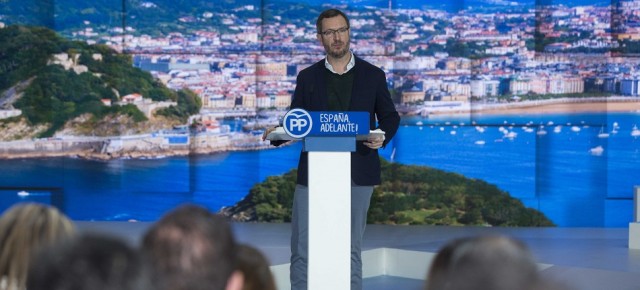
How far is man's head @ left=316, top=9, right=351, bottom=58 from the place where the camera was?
504 cm

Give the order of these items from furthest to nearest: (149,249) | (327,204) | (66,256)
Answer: (327,204) → (149,249) → (66,256)

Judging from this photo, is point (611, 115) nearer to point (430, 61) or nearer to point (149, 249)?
point (430, 61)

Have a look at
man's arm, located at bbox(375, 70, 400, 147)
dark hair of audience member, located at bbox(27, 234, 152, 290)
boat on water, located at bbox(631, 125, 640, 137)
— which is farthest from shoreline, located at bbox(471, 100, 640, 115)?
dark hair of audience member, located at bbox(27, 234, 152, 290)

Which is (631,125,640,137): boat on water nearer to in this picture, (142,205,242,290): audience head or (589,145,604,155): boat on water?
(589,145,604,155): boat on water

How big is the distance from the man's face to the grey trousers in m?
0.61

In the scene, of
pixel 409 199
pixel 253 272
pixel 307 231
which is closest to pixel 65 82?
pixel 409 199

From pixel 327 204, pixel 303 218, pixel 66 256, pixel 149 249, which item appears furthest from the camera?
pixel 303 218

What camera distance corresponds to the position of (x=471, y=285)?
5.40ft

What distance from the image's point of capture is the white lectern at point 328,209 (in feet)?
12.4

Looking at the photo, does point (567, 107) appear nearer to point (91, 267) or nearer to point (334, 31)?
point (334, 31)

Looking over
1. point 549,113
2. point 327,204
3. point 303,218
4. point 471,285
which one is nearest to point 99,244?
point 471,285

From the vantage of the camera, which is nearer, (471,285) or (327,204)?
(471,285)

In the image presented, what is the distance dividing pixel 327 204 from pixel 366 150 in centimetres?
123

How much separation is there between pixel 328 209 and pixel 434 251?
10.6 feet
